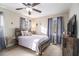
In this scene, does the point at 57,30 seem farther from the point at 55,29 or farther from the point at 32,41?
the point at 32,41

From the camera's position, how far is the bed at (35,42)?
61.4 inches

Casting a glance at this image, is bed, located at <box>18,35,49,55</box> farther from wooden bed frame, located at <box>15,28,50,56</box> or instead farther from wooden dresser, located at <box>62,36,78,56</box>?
wooden dresser, located at <box>62,36,78,56</box>

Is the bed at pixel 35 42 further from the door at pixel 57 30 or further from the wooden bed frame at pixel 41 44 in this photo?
the door at pixel 57 30

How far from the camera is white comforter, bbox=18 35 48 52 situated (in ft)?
5.13

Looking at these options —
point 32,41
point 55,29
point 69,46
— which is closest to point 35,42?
point 32,41

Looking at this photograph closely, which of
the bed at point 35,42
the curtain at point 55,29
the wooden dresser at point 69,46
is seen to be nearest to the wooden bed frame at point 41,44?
the bed at point 35,42

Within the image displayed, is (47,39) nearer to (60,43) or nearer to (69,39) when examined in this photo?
(60,43)

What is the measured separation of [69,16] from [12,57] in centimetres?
126

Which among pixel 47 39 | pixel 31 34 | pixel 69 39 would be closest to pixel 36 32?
pixel 31 34

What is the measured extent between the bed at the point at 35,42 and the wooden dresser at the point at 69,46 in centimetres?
33

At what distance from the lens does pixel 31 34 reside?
1625 millimetres

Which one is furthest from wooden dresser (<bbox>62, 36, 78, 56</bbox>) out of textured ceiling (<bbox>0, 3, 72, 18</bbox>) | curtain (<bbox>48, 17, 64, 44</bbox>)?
textured ceiling (<bbox>0, 3, 72, 18</bbox>)

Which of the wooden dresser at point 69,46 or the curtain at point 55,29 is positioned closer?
the wooden dresser at point 69,46

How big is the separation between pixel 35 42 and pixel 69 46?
0.60 meters
